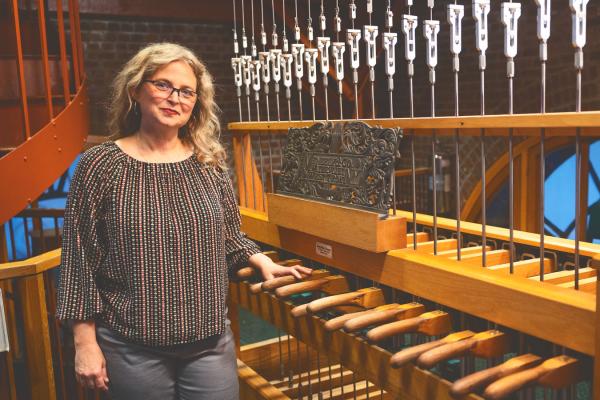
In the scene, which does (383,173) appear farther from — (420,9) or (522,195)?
(420,9)

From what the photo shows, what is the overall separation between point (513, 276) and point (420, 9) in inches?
191

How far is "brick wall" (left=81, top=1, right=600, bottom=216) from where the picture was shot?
4688 millimetres

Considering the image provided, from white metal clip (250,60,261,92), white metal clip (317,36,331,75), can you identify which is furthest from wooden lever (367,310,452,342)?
white metal clip (250,60,261,92)

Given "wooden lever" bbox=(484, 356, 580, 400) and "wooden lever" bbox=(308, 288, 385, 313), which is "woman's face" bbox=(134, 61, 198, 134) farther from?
"wooden lever" bbox=(484, 356, 580, 400)

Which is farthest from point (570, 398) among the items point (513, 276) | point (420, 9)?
point (420, 9)

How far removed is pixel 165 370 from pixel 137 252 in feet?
1.12

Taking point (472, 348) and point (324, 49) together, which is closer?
point (472, 348)

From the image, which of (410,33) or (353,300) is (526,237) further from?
(410,33)

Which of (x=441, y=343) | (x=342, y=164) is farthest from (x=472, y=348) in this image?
(x=342, y=164)

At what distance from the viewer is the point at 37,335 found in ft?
7.88

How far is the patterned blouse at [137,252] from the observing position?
167cm

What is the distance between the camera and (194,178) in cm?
180

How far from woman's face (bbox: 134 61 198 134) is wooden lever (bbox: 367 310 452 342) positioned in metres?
0.77

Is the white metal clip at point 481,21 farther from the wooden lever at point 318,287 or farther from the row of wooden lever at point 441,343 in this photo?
the wooden lever at point 318,287
